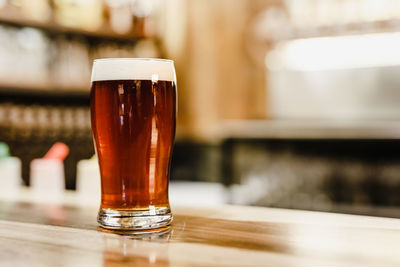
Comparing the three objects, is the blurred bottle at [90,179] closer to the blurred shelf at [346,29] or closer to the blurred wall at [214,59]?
the blurred shelf at [346,29]

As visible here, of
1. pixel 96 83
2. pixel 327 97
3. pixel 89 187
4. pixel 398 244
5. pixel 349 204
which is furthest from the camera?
pixel 327 97

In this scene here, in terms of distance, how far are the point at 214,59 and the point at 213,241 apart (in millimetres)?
3961

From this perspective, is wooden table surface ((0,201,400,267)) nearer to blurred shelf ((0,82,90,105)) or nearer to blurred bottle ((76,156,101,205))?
blurred bottle ((76,156,101,205))

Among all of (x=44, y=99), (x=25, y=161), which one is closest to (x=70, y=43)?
(x=44, y=99)

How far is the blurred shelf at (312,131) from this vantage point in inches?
127

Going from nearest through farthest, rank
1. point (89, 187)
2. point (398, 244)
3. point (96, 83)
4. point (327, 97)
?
point (398, 244) < point (96, 83) < point (89, 187) < point (327, 97)

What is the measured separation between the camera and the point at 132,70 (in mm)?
628

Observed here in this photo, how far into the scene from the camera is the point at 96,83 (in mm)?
646

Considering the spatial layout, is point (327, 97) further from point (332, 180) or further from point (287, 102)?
point (332, 180)

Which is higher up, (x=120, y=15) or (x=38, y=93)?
(x=120, y=15)

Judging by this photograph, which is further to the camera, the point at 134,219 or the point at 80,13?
the point at 80,13

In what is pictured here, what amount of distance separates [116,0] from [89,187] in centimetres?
324

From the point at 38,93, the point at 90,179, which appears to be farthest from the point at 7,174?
the point at 38,93

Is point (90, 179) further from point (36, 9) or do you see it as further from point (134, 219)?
point (36, 9)
